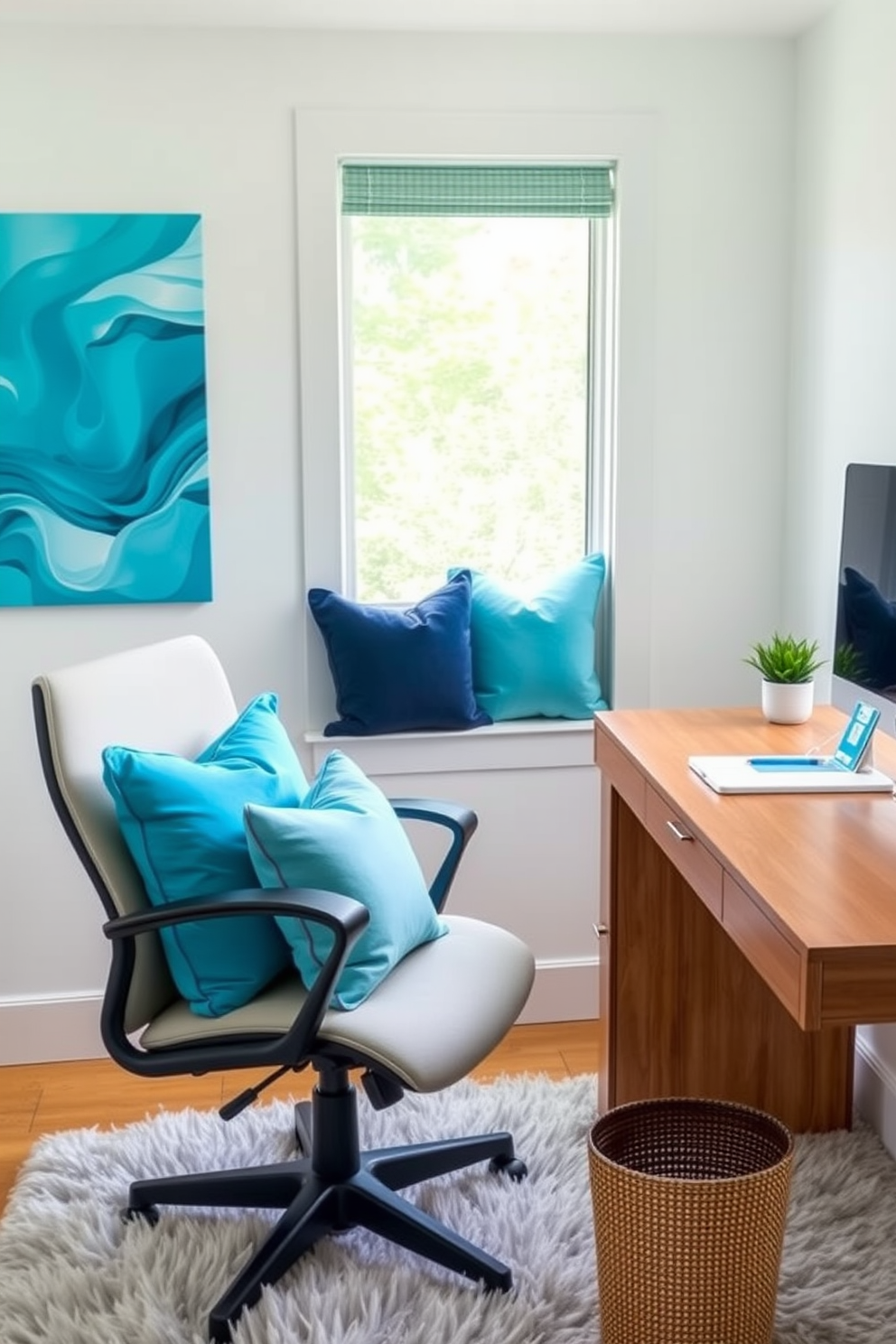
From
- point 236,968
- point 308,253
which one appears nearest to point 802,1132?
point 236,968

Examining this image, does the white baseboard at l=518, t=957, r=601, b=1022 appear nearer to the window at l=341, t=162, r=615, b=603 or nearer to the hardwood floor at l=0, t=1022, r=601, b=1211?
the hardwood floor at l=0, t=1022, r=601, b=1211

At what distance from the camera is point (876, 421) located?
3055 millimetres

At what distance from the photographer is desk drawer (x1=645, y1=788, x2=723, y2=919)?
2.09 meters

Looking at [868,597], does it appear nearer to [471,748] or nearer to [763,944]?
[763,944]

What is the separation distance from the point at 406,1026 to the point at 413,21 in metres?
2.17

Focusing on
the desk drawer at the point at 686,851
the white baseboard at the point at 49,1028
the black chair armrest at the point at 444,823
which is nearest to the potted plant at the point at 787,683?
the desk drawer at the point at 686,851

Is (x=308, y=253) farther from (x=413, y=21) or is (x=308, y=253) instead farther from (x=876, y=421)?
(x=876, y=421)

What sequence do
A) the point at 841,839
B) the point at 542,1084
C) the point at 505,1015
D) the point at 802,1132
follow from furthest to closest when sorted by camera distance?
the point at 542,1084
the point at 802,1132
the point at 505,1015
the point at 841,839

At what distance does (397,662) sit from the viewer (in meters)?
3.41

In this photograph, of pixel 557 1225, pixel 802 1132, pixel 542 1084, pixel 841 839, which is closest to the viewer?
pixel 841 839

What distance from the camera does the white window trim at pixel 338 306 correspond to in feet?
11.0

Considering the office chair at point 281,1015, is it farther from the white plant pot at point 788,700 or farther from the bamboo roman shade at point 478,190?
the bamboo roman shade at point 478,190

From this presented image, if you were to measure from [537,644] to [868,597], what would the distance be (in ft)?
3.82

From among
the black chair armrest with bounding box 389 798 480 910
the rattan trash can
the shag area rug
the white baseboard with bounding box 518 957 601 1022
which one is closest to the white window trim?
the white baseboard with bounding box 518 957 601 1022
